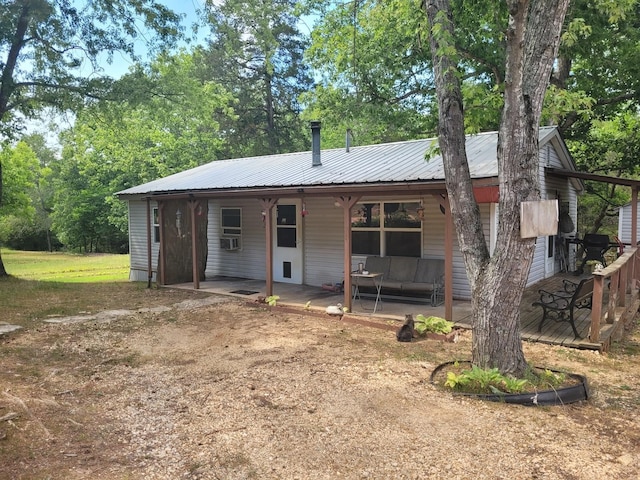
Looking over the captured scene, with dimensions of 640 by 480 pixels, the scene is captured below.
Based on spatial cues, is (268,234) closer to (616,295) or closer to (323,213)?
(323,213)

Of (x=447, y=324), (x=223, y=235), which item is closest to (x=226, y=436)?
(x=447, y=324)

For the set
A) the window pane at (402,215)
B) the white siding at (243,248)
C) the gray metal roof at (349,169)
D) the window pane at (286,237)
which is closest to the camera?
the gray metal roof at (349,169)

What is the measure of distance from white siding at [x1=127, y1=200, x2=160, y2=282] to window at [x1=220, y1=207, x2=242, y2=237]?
2.35m

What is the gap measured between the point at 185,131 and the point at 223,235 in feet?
46.7

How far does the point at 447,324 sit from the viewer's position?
6781mm

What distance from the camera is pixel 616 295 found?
22.7 ft

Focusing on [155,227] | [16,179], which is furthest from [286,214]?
[16,179]

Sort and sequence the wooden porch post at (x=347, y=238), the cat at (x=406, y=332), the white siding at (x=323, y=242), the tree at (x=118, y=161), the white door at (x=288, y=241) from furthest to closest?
1. the tree at (x=118, y=161)
2. the white door at (x=288, y=241)
3. the white siding at (x=323, y=242)
4. the wooden porch post at (x=347, y=238)
5. the cat at (x=406, y=332)

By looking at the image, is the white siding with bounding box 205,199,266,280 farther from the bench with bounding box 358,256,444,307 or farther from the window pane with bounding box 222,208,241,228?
the bench with bounding box 358,256,444,307

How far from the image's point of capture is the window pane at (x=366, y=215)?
10.2 meters

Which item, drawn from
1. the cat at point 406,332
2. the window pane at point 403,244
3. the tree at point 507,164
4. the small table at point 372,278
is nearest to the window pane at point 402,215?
the window pane at point 403,244

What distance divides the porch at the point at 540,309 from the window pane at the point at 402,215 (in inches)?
63.6

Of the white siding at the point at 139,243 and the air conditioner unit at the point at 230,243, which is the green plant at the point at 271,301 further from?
the white siding at the point at 139,243

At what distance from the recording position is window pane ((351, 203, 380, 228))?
10.2 m
